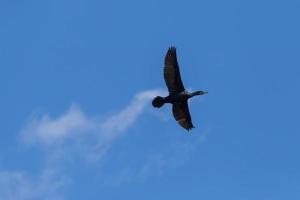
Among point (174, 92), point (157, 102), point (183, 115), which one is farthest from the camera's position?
point (183, 115)

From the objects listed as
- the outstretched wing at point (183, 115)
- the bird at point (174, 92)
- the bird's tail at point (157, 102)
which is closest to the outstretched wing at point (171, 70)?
the bird at point (174, 92)

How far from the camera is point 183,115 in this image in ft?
389

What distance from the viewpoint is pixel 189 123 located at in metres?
119

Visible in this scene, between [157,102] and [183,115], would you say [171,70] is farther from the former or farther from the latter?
[183,115]

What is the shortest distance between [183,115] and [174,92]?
8.36 ft

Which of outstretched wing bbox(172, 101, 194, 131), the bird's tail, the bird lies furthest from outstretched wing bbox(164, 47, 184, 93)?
outstretched wing bbox(172, 101, 194, 131)

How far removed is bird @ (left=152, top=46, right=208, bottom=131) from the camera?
379 ft

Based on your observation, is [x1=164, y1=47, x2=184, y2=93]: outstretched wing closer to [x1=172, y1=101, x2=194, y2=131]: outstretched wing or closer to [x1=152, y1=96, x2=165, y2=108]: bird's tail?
[x1=152, y1=96, x2=165, y2=108]: bird's tail

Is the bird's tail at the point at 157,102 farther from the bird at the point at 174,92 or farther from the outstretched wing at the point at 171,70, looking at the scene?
the outstretched wing at the point at 171,70

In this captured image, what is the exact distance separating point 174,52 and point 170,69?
3.94 feet

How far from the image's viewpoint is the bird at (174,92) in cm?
11562

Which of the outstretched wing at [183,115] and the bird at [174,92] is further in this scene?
the outstretched wing at [183,115]

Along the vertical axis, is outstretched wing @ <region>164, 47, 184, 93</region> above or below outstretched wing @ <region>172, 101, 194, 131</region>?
above

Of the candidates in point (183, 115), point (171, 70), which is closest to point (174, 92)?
point (171, 70)
